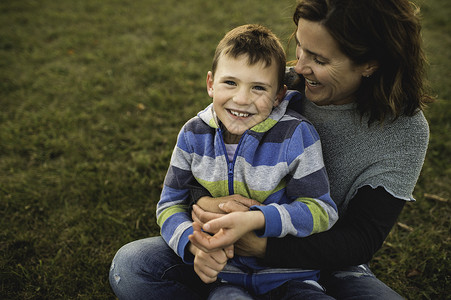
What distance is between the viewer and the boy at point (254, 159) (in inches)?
63.5

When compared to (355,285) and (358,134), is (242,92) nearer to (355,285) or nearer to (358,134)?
(358,134)

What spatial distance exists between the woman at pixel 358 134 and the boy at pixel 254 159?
101 millimetres

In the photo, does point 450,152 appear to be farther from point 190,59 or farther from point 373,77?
point 190,59

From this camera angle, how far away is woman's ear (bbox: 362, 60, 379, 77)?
1637 mm

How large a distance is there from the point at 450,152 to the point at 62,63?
508cm

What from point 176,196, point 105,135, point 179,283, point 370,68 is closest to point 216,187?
point 176,196

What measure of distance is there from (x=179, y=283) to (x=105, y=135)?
7.37 feet

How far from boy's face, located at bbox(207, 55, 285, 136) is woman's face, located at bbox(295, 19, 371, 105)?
186mm

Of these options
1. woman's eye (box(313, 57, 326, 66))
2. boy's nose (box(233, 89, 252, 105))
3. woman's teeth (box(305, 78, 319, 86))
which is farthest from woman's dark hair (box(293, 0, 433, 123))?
boy's nose (box(233, 89, 252, 105))

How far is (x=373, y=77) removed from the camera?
1.72 m

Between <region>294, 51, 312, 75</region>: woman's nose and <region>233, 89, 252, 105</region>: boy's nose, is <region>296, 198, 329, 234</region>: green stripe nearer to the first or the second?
<region>233, 89, 252, 105</region>: boy's nose

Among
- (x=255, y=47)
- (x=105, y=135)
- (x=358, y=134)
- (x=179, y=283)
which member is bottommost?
(x=179, y=283)

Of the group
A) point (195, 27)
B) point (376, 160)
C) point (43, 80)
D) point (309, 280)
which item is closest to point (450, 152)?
point (376, 160)

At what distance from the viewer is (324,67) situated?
1.68 meters
